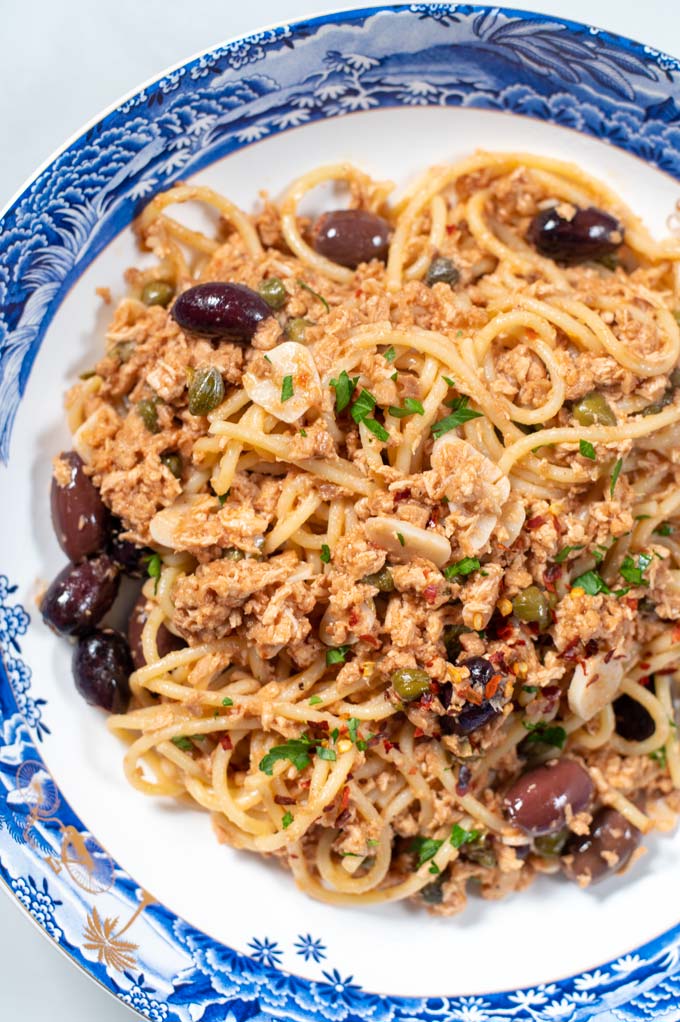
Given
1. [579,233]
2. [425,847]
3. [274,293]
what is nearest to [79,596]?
[274,293]

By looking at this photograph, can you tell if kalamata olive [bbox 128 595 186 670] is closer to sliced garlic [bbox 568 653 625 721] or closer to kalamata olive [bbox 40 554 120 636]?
kalamata olive [bbox 40 554 120 636]

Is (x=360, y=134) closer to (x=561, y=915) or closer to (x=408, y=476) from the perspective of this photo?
(x=408, y=476)

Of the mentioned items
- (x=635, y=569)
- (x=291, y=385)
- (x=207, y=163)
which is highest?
(x=207, y=163)

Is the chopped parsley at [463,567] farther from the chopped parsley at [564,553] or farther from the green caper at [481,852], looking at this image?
the green caper at [481,852]

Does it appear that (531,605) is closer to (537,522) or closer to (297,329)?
(537,522)

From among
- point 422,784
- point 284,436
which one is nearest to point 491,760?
point 422,784

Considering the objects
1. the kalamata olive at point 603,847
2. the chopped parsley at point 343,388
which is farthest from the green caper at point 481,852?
the chopped parsley at point 343,388

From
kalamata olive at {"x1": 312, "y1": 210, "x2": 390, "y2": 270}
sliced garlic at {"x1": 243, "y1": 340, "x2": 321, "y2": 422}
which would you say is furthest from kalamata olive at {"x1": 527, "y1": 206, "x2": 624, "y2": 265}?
sliced garlic at {"x1": 243, "y1": 340, "x2": 321, "y2": 422}
